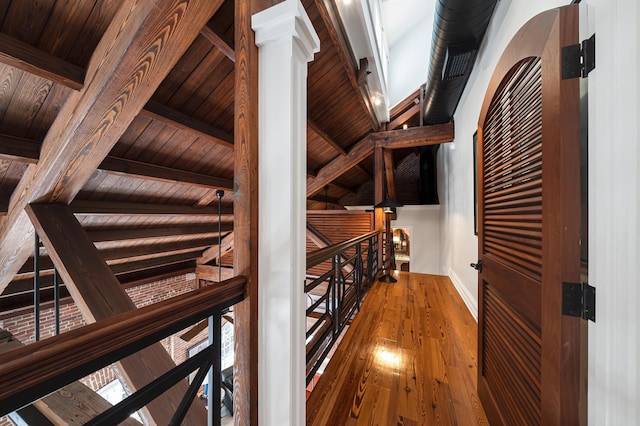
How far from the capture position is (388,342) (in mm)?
2004

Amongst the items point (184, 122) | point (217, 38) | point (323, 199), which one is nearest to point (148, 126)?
point (184, 122)

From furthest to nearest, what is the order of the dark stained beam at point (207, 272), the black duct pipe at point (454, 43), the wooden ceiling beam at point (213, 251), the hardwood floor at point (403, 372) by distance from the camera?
the dark stained beam at point (207, 272), the wooden ceiling beam at point (213, 251), the black duct pipe at point (454, 43), the hardwood floor at point (403, 372)

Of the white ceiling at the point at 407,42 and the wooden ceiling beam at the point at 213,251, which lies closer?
the white ceiling at the point at 407,42

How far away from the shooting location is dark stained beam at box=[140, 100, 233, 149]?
1.70 m

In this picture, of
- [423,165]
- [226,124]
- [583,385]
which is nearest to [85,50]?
[226,124]

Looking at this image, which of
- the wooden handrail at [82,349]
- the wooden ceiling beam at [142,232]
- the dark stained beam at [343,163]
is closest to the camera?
the wooden handrail at [82,349]

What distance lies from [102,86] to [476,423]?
2.67 m

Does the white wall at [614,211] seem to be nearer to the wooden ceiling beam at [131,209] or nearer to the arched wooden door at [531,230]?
the arched wooden door at [531,230]

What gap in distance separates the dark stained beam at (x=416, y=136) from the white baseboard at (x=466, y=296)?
2.11 m

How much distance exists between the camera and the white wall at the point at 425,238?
5.73 metres

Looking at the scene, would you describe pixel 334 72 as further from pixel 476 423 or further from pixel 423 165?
pixel 423 165

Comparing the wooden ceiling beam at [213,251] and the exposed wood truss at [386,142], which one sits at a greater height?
the exposed wood truss at [386,142]

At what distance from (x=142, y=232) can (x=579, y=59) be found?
397 cm

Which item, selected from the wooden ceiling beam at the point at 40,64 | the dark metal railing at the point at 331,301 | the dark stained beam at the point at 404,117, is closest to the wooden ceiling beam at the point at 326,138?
the dark stained beam at the point at 404,117
